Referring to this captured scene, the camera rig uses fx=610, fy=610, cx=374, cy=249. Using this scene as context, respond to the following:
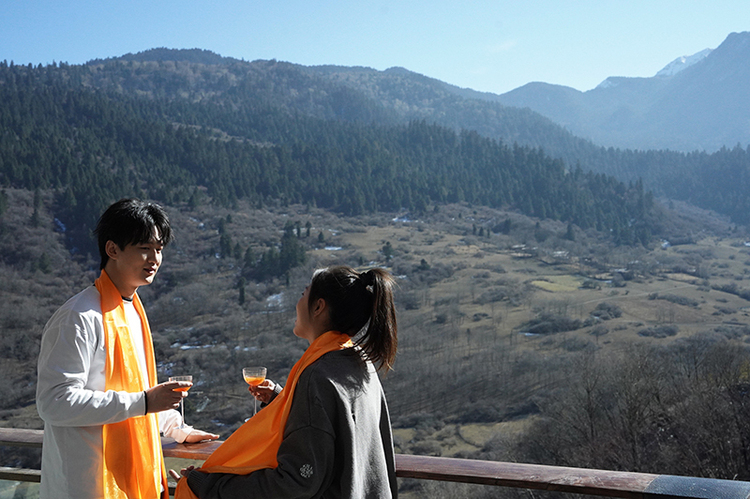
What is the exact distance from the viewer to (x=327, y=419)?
4.26 ft

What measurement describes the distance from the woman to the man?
0.69 feet

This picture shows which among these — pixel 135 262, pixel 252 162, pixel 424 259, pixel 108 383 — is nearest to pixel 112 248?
pixel 135 262

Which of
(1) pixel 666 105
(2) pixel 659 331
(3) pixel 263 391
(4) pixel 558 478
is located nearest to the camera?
(4) pixel 558 478

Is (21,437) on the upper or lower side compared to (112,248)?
lower

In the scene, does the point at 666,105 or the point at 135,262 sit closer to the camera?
the point at 135,262

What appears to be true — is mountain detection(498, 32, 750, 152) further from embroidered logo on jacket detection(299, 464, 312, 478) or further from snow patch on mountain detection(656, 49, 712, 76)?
embroidered logo on jacket detection(299, 464, 312, 478)

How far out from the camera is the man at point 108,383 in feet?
4.72

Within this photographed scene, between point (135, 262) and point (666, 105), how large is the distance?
16681 cm

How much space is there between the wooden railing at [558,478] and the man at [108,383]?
339 mm

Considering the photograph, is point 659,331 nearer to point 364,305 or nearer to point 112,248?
point 364,305

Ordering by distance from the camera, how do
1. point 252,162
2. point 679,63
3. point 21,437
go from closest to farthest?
1. point 21,437
2. point 252,162
3. point 679,63

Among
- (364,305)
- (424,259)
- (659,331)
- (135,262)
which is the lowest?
(659,331)

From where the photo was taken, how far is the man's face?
64.1 inches

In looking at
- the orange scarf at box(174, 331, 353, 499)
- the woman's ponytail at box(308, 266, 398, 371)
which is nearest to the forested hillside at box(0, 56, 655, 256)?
the orange scarf at box(174, 331, 353, 499)
